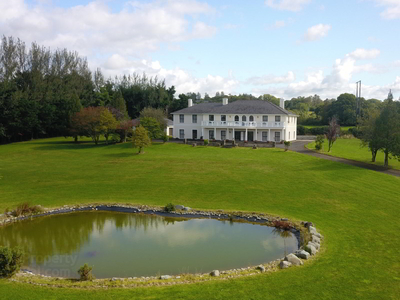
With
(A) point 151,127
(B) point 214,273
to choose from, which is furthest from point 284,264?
(A) point 151,127

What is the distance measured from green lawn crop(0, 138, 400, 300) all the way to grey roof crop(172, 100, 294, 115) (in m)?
11.1

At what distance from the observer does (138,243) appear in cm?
1508

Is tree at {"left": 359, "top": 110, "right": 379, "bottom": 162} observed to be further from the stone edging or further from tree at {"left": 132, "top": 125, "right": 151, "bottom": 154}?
tree at {"left": 132, "top": 125, "right": 151, "bottom": 154}

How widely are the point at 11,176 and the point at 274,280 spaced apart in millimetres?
26735

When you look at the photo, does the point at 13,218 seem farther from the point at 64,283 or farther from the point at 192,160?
the point at 192,160

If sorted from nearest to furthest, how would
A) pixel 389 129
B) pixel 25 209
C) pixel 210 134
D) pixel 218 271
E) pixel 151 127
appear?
pixel 218 271, pixel 25 209, pixel 389 129, pixel 151 127, pixel 210 134

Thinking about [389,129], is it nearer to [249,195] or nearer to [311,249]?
[249,195]

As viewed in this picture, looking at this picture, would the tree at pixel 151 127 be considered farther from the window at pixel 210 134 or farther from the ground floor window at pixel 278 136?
the ground floor window at pixel 278 136

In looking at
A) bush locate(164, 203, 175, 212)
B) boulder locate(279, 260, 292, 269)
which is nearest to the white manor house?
bush locate(164, 203, 175, 212)

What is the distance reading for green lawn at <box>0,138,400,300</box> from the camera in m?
9.76

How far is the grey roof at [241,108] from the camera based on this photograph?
165ft

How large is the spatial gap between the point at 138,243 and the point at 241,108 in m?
39.6

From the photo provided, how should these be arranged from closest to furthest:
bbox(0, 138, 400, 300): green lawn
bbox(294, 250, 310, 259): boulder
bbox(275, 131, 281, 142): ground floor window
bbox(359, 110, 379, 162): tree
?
bbox(0, 138, 400, 300): green lawn < bbox(294, 250, 310, 259): boulder < bbox(359, 110, 379, 162): tree < bbox(275, 131, 281, 142): ground floor window

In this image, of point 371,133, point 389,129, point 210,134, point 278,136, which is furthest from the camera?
point 210,134
